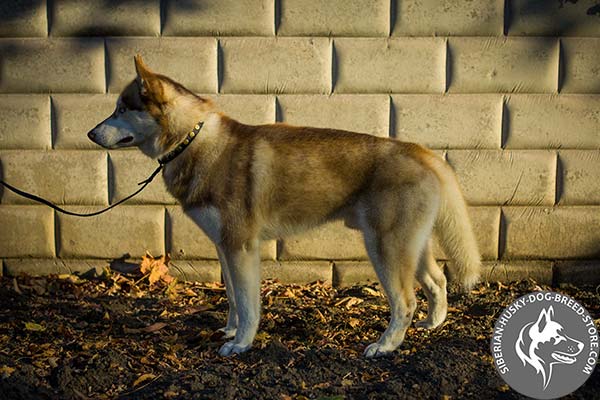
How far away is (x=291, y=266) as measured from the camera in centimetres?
537

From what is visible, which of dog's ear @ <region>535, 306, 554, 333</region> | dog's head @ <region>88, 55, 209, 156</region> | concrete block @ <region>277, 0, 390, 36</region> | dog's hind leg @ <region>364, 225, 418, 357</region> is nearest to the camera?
dog's ear @ <region>535, 306, 554, 333</region>

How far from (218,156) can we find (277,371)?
4.24 feet

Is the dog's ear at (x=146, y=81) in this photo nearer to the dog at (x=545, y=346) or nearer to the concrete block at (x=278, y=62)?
the concrete block at (x=278, y=62)

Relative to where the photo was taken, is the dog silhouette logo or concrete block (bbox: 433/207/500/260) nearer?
the dog silhouette logo

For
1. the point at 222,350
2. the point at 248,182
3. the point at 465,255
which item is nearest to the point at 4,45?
the point at 248,182

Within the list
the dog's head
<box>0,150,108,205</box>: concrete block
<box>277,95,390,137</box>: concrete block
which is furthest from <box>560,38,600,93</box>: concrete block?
<box>0,150,108,205</box>: concrete block

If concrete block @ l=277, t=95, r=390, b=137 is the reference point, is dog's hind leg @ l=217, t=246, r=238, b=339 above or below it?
below

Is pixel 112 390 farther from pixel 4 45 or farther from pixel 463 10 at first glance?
pixel 463 10

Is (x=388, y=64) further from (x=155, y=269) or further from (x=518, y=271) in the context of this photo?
(x=155, y=269)

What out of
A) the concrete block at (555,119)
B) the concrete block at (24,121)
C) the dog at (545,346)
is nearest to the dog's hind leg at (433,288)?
the dog at (545,346)

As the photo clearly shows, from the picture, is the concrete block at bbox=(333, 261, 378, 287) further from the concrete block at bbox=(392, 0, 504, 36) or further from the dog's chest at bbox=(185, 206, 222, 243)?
the concrete block at bbox=(392, 0, 504, 36)

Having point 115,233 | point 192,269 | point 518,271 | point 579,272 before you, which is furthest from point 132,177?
point 579,272

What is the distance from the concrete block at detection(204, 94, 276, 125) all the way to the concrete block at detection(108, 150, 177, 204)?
0.71m

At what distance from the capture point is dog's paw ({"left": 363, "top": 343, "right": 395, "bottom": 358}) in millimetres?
3877
